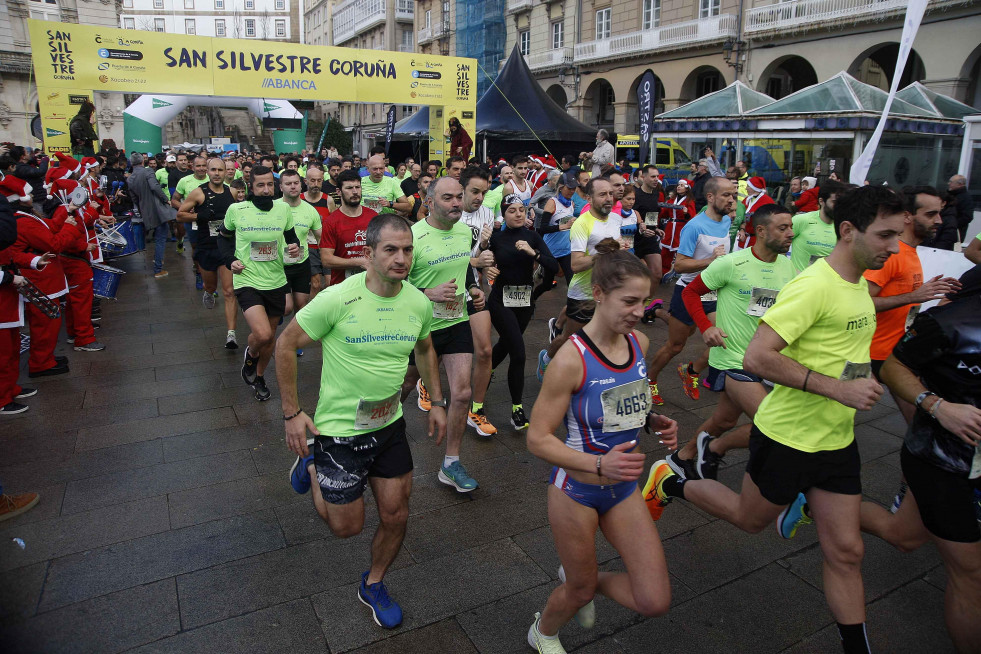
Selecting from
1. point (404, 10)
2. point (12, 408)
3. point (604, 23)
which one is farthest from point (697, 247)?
point (404, 10)

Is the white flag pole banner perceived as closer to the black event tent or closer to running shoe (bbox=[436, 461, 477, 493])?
running shoe (bbox=[436, 461, 477, 493])

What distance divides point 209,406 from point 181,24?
4204 inches

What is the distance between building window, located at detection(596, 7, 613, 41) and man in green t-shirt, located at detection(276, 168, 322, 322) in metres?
28.0

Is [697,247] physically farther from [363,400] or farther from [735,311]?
[363,400]

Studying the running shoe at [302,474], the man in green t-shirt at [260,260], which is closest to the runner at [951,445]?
the running shoe at [302,474]

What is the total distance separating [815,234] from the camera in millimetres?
5477

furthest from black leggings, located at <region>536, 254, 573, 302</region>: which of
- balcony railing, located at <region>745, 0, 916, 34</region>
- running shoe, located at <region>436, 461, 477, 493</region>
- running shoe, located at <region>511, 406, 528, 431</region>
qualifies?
balcony railing, located at <region>745, 0, 916, 34</region>

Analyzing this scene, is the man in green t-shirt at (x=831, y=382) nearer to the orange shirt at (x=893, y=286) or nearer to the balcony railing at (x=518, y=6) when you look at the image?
the orange shirt at (x=893, y=286)

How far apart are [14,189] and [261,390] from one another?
268cm

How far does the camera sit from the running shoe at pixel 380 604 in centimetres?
290

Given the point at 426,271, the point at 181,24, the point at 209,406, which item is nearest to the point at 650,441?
the point at 426,271

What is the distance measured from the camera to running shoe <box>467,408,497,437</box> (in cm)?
505

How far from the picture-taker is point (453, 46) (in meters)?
45.2

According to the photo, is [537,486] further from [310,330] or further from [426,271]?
[310,330]
